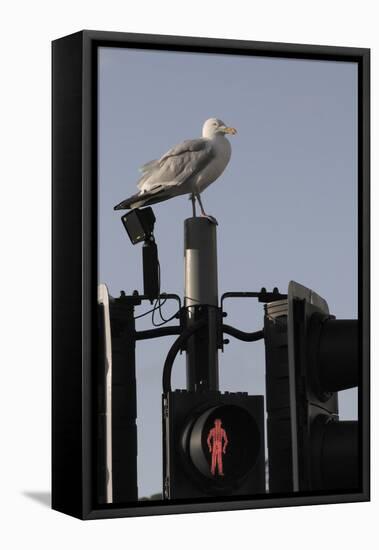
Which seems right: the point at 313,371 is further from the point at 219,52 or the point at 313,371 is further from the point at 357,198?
the point at 219,52

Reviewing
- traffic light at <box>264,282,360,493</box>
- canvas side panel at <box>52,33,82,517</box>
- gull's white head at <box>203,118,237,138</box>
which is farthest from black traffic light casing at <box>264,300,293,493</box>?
canvas side panel at <box>52,33,82,517</box>

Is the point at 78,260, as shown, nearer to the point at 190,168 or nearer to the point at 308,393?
the point at 190,168

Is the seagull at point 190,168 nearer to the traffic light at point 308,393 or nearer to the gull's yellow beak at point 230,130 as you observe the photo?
the gull's yellow beak at point 230,130

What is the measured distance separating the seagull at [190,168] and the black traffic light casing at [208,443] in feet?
3.02

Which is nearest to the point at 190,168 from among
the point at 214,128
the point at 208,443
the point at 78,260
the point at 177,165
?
the point at 177,165

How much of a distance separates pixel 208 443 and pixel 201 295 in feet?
2.43

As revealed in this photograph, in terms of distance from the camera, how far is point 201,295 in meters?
8.87

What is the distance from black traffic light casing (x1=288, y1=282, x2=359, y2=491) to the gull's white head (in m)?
0.88

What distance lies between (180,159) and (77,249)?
0.77 meters

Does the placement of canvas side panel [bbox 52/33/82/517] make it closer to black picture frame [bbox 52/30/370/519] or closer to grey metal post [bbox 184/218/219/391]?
black picture frame [bbox 52/30/370/519]

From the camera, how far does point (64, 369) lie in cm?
862

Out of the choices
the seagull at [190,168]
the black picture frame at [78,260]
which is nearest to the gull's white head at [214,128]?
the seagull at [190,168]

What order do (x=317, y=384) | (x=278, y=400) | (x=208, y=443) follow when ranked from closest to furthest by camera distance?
(x=208, y=443) < (x=278, y=400) < (x=317, y=384)

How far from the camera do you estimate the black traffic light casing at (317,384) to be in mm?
9086
